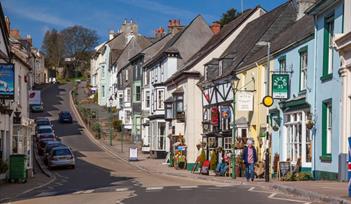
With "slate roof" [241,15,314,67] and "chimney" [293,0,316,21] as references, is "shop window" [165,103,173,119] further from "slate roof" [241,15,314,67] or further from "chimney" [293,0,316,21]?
"chimney" [293,0,316,21]

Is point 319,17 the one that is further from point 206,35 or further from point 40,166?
point 206,35

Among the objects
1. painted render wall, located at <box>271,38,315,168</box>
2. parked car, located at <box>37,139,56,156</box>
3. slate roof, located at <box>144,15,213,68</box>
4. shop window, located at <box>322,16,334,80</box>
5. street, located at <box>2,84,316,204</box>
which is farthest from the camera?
slate roof, located at <box>144,15,213,68</box>

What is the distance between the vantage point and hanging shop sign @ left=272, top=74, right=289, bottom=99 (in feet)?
94.1

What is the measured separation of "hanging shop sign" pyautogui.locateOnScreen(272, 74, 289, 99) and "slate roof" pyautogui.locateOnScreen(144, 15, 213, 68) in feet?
92.4

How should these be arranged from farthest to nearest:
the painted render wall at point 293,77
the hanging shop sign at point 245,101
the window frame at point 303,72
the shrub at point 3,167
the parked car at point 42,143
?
the parked car at point 42,143
the hanging shop sign at point 245,101
the shrub at point 3,167
the window frame at point 303,72
the painted render wall at point 293,77

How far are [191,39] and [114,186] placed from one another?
105 feet

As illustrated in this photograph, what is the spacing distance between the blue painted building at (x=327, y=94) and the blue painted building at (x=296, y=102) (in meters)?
0.69

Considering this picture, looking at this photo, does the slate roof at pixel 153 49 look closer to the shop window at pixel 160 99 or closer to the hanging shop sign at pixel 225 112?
the shop window at pixel 160 99

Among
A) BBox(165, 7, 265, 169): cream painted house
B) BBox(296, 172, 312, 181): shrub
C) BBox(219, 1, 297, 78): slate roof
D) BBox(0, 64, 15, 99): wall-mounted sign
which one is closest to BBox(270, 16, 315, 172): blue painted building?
BBox(296, 172, 312, 181): shrub

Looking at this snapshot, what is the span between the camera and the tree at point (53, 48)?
14091 cm

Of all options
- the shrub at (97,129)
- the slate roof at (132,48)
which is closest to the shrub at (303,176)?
the shrub at (97,129)

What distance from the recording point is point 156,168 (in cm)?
4416

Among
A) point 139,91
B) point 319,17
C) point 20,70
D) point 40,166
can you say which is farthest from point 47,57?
point 319,17

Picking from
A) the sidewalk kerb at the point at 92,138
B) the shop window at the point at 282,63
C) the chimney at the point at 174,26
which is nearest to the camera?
the shop window at the point at 282,63
